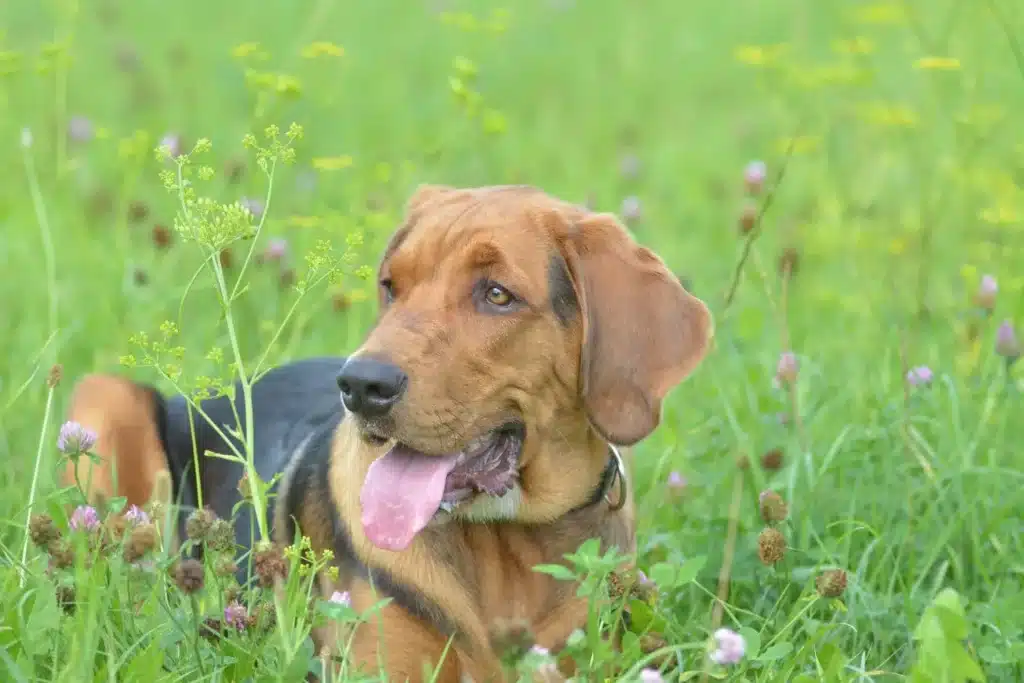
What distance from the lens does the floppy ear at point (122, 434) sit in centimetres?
484

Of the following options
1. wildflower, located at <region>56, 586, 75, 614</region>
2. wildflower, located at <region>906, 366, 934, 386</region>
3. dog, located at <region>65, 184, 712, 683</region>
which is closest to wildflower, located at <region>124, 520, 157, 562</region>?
wildflower, located at <region>56, 586, 75, 614</region>

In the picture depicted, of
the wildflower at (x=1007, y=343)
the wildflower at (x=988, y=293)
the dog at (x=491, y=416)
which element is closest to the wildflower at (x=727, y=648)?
the dog at (x=491, y=416)

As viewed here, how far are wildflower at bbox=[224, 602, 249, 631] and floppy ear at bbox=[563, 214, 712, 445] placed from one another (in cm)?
106

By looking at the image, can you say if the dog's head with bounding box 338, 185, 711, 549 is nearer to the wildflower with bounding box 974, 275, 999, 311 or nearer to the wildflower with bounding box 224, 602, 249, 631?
the wildflower with bounding box 224, 602, 249, 631

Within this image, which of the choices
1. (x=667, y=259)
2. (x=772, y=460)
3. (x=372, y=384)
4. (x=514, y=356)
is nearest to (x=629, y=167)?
(x=667, y=259)

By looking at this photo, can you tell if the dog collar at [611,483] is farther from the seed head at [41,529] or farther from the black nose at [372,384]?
the seed head at [41,529]

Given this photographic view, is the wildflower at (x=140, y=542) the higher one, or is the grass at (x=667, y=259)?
the wildflower at (x=140, y=542)

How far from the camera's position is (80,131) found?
799 cm

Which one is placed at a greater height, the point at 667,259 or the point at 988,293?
the point at 988,293

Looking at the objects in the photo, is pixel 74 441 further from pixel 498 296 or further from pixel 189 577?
pixel 498 296

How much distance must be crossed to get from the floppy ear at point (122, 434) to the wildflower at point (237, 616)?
1.77 meters

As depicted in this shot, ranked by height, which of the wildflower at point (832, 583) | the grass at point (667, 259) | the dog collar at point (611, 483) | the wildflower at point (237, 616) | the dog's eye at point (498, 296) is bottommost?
the grass at point (667, 259)

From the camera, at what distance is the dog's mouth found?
3.54 m

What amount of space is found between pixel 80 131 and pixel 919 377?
504 centimetres
